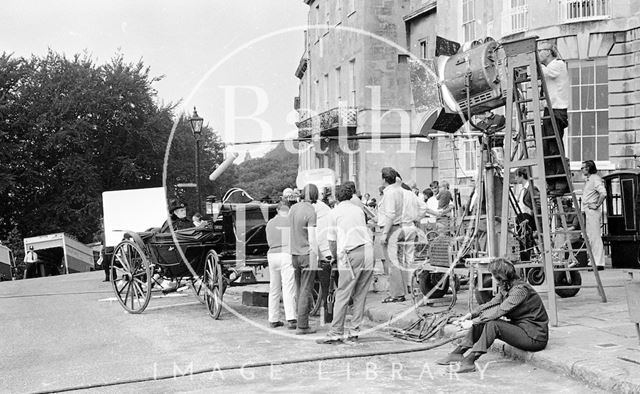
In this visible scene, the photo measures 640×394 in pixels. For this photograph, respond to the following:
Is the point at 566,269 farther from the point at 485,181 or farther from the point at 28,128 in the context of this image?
the point at 28,128

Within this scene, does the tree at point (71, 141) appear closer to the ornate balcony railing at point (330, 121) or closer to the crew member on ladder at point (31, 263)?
the crew member on ladder at point (31, 263)

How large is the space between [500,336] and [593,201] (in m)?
7.78

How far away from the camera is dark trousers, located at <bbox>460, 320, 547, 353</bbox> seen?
807 centimetres

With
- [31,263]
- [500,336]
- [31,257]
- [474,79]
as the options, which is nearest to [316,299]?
[474,79]

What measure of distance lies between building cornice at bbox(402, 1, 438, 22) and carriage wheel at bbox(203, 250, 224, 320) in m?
19.3

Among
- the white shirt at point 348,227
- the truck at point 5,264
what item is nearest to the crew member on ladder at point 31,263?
the truck at point 5,264

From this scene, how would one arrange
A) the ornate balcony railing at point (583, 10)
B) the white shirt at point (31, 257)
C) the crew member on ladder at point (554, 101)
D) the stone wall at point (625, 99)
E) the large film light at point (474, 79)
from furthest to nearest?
the white shirt at point (31, 257) → the ornate balcony railing at point (583, 10) → the stone wall at point (625, 99) → the crew member on ladder at point (554, 101) → the large film light at point (474, 79)

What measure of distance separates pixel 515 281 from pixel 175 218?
28.6 ft

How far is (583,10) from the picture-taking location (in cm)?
2147

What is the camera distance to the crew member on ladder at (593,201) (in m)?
14.9

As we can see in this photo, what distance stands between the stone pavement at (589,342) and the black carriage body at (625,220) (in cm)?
363

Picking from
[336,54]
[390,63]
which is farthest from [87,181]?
[390,63]

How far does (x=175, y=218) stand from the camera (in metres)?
15.6

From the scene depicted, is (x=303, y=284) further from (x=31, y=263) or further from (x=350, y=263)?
(x=31, y=263)
